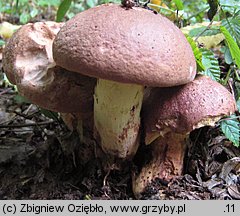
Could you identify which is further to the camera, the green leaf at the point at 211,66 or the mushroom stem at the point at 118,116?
the green leaf at the point at 211,66

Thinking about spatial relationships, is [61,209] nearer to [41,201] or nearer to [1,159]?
[41,201]

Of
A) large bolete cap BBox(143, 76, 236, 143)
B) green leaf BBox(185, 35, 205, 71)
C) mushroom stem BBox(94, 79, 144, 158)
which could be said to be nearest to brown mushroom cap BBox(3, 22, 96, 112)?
mushroom stem BBox(94, 79, 144, 158)

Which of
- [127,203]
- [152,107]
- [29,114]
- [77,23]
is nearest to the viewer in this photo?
[77,23]

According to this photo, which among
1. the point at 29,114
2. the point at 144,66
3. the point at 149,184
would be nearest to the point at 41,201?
the point at 149,184

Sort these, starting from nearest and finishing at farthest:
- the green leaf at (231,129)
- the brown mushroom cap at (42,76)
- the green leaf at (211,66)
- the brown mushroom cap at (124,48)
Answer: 1. the brown mushroom cap at (124,48)
2. the brown mushroom cap at (42,76)
3. the green leaf at (231,129)
4. the green leaf at (211,66)

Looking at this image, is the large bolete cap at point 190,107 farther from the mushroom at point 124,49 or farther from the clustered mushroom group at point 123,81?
the mushroom at point 124,49

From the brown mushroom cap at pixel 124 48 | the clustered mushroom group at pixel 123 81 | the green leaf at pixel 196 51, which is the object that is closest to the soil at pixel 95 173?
the clustered mushroom group at pixel 123 81
